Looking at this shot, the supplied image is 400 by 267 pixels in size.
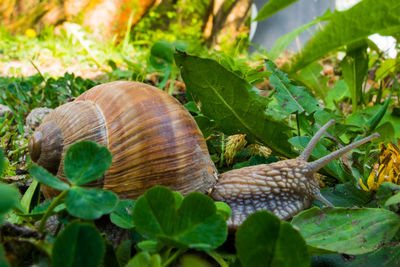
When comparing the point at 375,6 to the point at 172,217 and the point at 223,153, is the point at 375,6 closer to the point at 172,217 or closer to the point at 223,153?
the point at 223,153

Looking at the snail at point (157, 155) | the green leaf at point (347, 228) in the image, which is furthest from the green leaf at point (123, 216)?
the green leaf at point (347, 228)

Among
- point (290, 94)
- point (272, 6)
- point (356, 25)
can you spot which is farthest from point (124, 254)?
point (272, 6)

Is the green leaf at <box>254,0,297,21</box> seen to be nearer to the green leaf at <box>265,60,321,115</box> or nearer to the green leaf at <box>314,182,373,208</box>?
the green leaf at <box>265,60,321,115</box>

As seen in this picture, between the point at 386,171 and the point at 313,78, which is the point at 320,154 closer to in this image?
the point at 386,171

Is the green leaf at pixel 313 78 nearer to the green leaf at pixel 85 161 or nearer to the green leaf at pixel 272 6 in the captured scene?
the green leaf at pixel 272 6

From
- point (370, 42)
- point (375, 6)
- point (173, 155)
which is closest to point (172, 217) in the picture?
point (173, 155)
